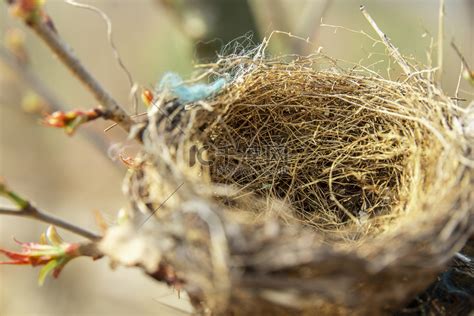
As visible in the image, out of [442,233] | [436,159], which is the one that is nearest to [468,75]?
[436,159]

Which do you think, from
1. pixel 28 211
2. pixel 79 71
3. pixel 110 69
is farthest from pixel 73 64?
pixel 110 69

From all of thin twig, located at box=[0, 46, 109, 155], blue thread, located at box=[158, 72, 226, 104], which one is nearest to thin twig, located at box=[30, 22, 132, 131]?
blue thread, located at box=[158, 72, 226, 104]

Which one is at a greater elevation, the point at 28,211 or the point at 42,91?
the point at 42,91

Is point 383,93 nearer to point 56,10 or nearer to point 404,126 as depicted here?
point 404,126

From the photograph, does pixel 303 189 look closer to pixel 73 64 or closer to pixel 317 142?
pixel 317 142

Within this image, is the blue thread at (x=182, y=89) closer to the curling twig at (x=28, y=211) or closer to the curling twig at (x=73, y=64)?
the curling twig at (x=73, y=64)

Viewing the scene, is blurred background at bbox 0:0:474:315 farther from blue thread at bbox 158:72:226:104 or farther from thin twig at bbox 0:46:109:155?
blue thread at bbox 158:72:226:104
